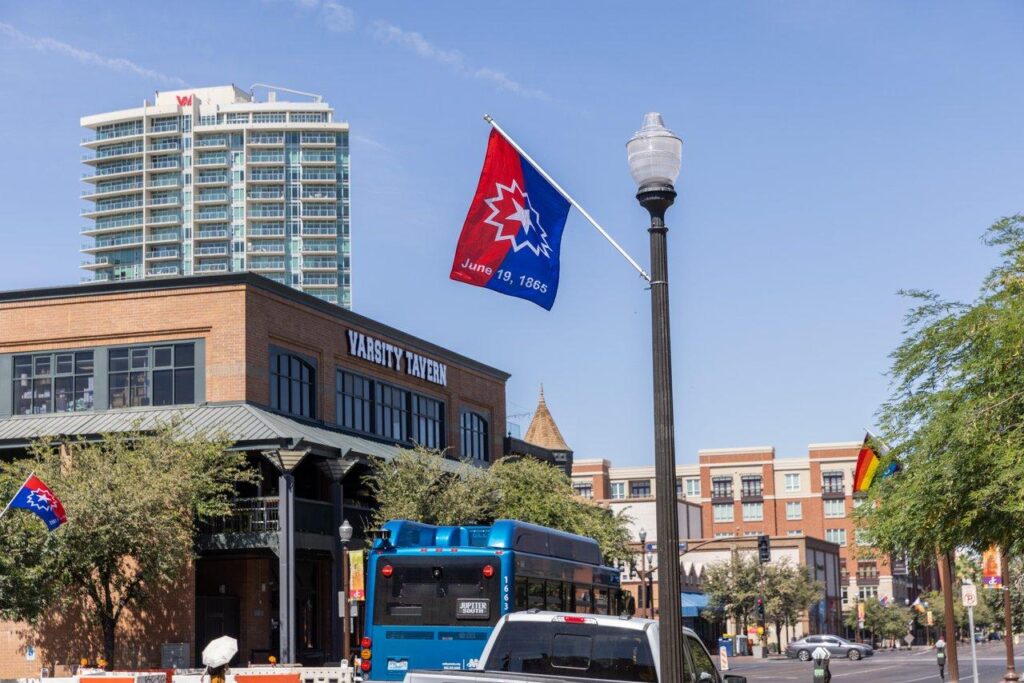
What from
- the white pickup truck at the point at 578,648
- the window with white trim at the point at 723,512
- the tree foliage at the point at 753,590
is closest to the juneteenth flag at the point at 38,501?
→ the white pickup truck at the point at 578,648

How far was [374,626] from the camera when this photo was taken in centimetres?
2155

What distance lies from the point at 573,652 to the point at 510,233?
4.27 m

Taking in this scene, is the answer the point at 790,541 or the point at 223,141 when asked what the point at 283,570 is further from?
the point at 223,141

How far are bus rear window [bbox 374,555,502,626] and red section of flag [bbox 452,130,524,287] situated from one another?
26.7 ft

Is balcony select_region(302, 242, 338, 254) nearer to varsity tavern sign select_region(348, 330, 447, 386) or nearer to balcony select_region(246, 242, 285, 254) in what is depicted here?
balcony select_region(246, 242, 285, 254)

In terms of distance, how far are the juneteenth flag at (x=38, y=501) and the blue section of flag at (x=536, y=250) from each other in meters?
19.9

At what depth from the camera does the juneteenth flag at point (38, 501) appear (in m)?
30.6

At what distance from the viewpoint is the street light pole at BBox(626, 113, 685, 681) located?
1063cm

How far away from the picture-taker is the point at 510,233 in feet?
46.5

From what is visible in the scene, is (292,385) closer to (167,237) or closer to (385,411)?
(385,411)

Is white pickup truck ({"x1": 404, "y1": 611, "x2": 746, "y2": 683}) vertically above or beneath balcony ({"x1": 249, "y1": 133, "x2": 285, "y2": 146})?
beneath

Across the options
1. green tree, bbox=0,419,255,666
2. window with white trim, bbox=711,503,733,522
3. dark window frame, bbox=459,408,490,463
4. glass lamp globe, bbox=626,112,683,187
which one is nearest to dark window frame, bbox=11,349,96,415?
green tree, bbox=0,419,255,666

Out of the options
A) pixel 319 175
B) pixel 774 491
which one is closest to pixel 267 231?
pixel 319 175

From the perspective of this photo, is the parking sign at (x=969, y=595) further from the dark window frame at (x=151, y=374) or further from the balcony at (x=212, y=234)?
the balcony at (x=212, y=234)
